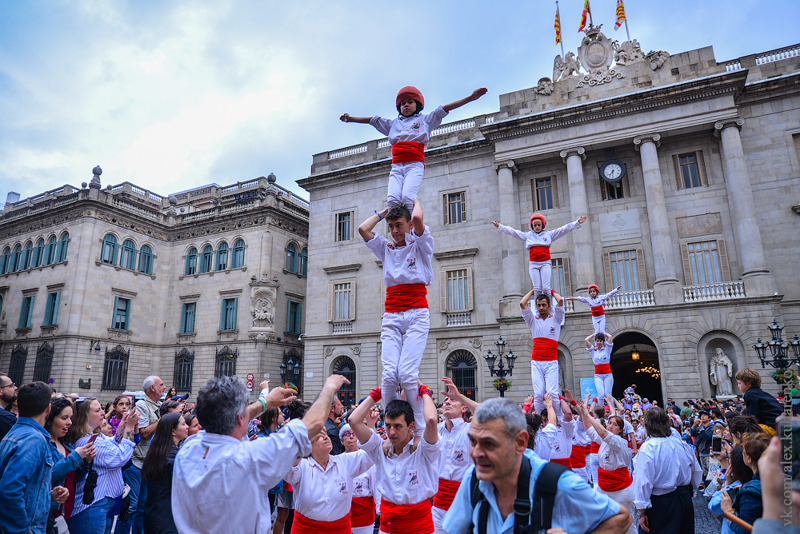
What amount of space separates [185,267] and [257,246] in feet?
23.9

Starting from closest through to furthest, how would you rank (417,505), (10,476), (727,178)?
(10,476), (417,505), (727,178)

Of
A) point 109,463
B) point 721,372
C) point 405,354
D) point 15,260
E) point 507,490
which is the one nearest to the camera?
point 507,490

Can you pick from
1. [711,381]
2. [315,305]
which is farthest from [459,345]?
[711,381]

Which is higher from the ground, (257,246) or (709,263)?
(257,246)

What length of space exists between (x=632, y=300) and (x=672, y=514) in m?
19.7

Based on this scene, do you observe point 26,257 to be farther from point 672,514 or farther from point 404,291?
point 672,514

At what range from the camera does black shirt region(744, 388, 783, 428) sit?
6.59 meters

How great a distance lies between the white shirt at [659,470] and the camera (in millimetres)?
6406

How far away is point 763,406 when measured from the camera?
22.1 feet

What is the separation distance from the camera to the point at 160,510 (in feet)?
16.9

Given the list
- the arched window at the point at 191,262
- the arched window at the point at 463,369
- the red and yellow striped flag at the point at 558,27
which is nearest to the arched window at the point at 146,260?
the arched window at the point at 191,262

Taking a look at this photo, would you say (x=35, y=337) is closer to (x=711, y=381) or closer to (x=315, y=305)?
(x=315, y=305)

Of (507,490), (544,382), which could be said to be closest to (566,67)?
(544,382)

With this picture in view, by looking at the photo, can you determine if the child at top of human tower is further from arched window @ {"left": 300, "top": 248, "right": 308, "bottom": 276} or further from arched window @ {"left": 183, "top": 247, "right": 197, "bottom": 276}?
arched window @ {"left": 183, "top": 247, "right": 197, "bottom": 276}
